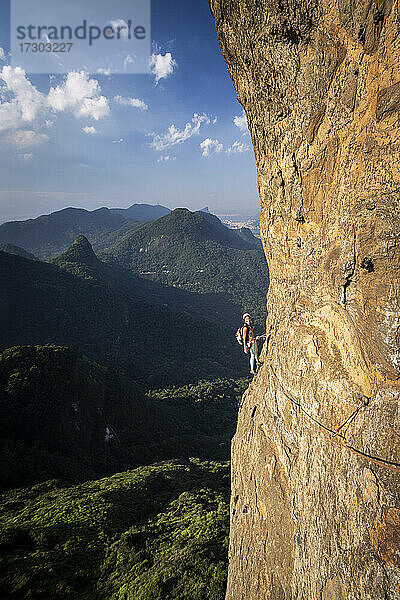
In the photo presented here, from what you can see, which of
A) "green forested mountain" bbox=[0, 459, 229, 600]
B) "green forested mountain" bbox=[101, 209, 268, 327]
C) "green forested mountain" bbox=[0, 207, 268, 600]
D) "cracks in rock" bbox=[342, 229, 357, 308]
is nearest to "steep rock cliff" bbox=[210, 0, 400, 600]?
"cracks in rock" bbox=[342, 229, 357, 308]

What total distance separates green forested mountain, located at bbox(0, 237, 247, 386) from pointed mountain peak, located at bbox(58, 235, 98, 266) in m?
1.46

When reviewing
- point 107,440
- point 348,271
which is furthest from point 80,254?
point 348,271

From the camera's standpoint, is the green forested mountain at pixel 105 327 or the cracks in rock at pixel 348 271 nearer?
the cracks in rock at pixel 348 271

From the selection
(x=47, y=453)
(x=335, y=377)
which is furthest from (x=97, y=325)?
(x=335, y=377)

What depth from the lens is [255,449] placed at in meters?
10.1

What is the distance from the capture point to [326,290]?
6.95 meters

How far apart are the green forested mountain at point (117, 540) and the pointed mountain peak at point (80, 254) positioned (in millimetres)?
69148

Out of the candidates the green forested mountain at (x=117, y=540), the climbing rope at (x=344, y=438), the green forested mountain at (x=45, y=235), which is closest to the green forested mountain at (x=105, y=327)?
the green forested mountain at (x=117, y=540)

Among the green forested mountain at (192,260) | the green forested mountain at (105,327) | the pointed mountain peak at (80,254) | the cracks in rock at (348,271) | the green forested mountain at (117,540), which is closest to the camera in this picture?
the cracks in rock at (348,271)

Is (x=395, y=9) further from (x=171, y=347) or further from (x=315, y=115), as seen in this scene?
(x=171, y=347)

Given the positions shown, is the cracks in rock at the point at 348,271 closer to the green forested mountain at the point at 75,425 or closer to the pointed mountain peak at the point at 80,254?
the green forested mountain at the point at 75,425

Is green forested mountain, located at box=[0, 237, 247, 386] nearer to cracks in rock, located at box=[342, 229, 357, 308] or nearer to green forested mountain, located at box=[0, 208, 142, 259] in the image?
cracks in rock, located at box=[342, 229, 357, 308]

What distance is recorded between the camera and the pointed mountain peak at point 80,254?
8419 cm

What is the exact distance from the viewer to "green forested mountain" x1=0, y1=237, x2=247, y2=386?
56.4 m
